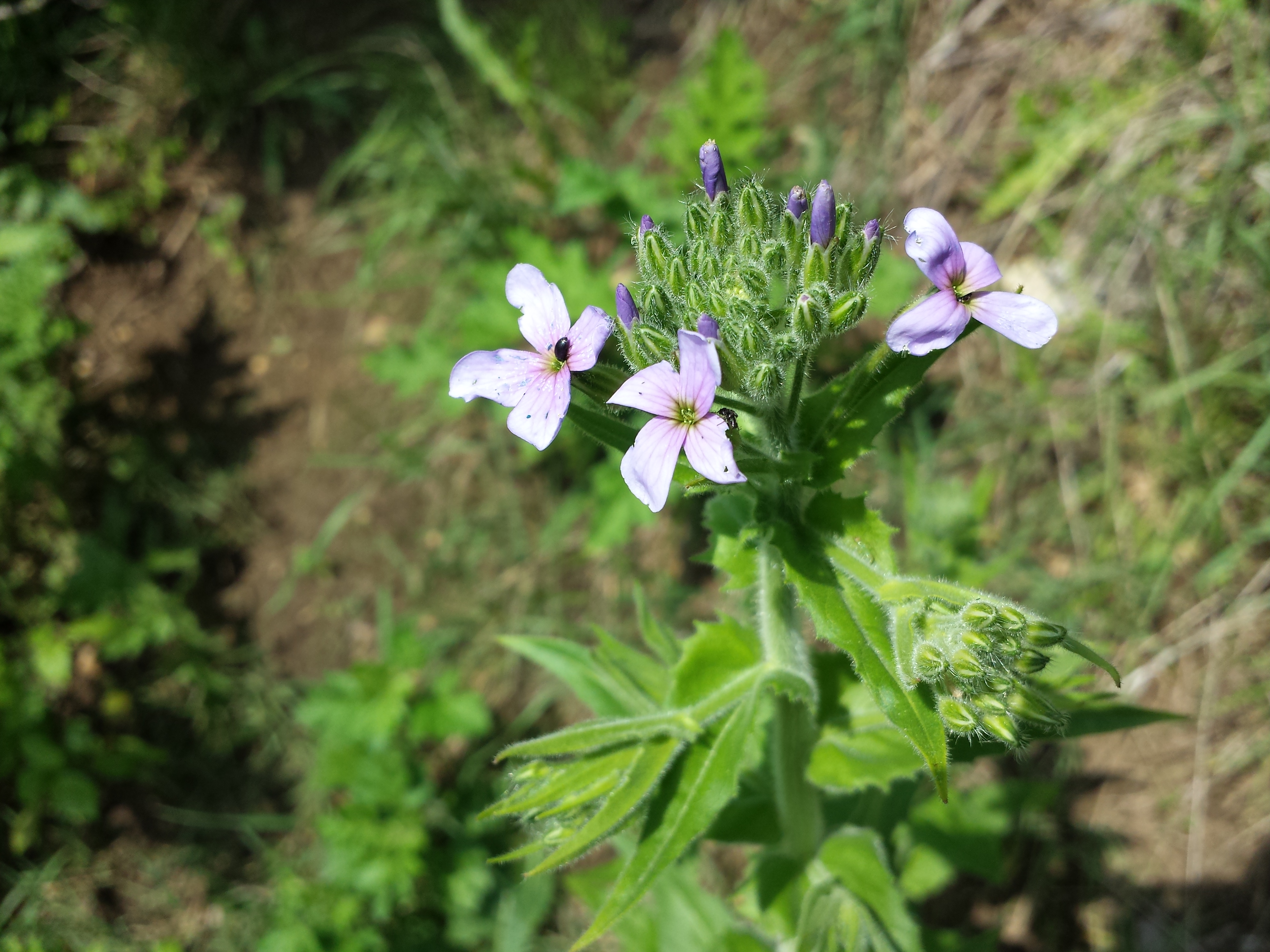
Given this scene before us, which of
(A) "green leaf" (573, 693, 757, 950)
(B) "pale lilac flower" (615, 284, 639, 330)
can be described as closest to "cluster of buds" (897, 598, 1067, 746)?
(A) "green leaf" (573, 693, 757, 950)

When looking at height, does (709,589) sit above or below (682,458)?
below

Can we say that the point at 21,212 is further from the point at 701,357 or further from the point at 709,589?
the point at 701,357

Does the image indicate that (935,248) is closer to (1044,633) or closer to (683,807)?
(1044,633)

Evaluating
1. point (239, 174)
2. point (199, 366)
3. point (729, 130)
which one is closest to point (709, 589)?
point (729, 130)

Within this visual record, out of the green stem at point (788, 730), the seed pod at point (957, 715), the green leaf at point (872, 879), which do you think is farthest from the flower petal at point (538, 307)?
the green leaf at point (872, 879)

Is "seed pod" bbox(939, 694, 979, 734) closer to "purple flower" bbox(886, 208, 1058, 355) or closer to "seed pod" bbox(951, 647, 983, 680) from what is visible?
"seed pod" bbox(951, 647, 983, 680)

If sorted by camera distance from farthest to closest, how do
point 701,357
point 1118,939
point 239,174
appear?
point 239,174, point 1118,939, point 701,357
